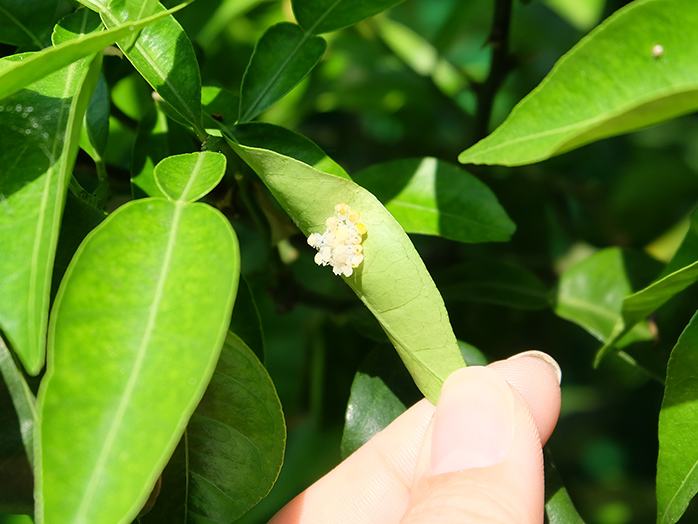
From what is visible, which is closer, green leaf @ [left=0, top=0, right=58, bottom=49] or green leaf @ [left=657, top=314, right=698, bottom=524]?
green leaf @ [left=657, top=314, right=698, bottom=524]

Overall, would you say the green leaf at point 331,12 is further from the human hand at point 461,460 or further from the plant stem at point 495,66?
the human hand at point 461,460

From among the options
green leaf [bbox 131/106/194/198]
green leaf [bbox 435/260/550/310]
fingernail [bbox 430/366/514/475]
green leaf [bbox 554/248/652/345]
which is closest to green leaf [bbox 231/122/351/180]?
green leaf [bbox 131/106/194/198]

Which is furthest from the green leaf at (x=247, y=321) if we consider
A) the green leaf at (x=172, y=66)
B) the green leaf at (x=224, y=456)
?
the green leaf at (x=172, y=66)

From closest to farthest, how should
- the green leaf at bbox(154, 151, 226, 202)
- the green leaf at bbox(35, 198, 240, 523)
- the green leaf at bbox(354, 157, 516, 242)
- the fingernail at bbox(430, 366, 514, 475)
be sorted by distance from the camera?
the green leaf at bbox(35, 198, 240, 523) < the green leaf at bbox(154, 151, 226, 202) < the fingernail at bbox(430, 366, 514, 475) < the green leaf at bbox(354, 157, 516, 242)

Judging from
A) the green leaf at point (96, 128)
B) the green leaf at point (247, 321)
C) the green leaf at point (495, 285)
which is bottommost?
the green leaf at point (495, 285)

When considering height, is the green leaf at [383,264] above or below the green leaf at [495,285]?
above

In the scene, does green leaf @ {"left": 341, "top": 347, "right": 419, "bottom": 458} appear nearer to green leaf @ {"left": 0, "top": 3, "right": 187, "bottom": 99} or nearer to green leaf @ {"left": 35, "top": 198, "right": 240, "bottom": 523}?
green leaf @ {"left": 35, "top": 198, "right": 240, "bottom": 523}

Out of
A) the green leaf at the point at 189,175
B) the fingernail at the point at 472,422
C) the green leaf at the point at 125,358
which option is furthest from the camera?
the fingernail at the point at 472,422

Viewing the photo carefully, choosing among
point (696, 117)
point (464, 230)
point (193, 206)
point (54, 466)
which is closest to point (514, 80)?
point (696, 117)
